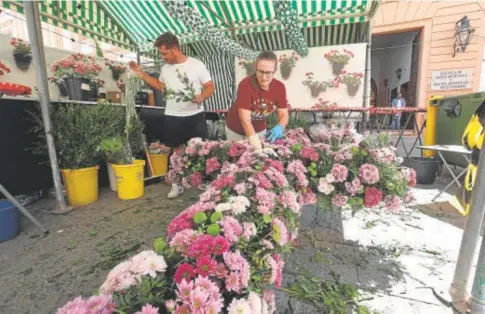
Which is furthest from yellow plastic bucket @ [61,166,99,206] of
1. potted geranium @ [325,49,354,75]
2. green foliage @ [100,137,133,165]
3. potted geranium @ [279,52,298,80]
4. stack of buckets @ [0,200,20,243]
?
potted geranium @ [325,49,354,75]

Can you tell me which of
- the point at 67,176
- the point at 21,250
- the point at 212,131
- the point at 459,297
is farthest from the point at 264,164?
the point at 212,131

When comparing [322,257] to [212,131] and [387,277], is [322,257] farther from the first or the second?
[212,131]

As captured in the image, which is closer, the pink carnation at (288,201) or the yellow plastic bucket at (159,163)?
the pink carnation at (288,201)

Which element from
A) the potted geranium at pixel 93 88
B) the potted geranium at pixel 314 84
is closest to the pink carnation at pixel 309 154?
the potted geranium at pixel 93 88

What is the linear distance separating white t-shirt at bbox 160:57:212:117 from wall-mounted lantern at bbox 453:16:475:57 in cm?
786

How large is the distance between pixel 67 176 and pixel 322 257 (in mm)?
2566

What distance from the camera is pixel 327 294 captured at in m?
1.28

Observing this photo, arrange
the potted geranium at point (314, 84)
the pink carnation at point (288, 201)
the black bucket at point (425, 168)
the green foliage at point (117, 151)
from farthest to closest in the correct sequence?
the potted geranium at point (314, 84) < the black bucket at point (425, 168) < the green foliage at point (117, 151) < the pink carnation at point (288, 201)

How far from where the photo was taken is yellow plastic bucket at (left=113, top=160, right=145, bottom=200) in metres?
2.77

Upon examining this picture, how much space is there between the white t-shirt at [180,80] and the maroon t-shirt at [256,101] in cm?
68

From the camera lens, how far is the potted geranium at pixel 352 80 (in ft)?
16.8

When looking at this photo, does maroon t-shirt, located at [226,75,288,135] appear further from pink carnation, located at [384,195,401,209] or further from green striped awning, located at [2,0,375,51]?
green striped awning, located at [2,0,375,51]

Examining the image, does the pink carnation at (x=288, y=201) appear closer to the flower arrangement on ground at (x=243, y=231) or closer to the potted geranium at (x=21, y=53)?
the flower arrangement on ground at (x=243, y=231)

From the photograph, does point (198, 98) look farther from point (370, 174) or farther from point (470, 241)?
point (470, 241)
